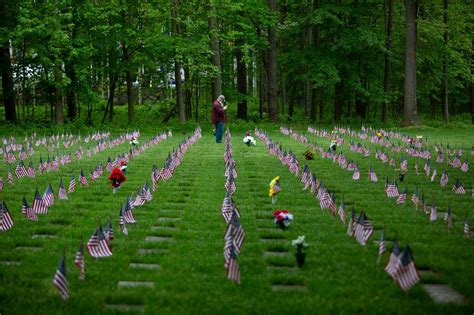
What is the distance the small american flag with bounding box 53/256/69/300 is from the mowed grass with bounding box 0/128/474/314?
0.32 ft

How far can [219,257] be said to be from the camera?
5781mm

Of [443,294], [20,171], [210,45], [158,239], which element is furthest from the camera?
[210,45]

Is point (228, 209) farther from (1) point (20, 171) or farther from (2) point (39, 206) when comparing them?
(1) point (20, 171)

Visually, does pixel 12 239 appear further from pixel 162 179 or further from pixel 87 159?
pixel 87 159

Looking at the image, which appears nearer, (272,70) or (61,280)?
(61,280)

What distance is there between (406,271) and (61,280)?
116 inches

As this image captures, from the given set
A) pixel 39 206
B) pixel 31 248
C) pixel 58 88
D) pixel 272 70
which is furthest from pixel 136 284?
pixel 272 70

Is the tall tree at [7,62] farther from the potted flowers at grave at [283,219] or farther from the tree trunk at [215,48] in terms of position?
the potted flowers at grave at [283,219]

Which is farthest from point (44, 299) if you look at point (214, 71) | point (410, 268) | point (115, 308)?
point (214, 71)

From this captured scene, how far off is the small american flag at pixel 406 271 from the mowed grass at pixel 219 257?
0.10m

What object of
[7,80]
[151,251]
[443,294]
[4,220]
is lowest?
[443,294]

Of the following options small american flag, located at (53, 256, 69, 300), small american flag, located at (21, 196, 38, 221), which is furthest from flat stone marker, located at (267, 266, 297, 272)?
small american flag, located at (21, 196, 38, 221)

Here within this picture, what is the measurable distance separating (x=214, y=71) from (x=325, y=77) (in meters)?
6.48

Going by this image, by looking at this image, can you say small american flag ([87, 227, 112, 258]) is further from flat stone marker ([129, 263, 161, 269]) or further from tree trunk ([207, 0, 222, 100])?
tree trunk ([207, 0, 222, 100])
